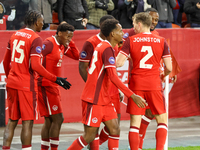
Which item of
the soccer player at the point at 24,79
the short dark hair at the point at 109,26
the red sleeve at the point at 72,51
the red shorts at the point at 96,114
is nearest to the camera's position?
the red shorts at the point at 96,114

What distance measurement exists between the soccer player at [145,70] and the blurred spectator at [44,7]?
4.07 meters

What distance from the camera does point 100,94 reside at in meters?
5.06

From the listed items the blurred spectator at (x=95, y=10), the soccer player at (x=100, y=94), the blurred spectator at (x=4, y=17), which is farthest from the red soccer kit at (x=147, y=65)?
the blurred spectator at (x=95, y=10)

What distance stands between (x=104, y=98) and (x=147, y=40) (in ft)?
3.78

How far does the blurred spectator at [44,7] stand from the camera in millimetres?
9195

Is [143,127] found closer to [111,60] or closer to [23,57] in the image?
[111,60]

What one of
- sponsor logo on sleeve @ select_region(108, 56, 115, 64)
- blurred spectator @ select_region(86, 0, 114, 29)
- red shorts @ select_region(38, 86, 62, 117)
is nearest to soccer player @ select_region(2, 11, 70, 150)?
red shorts @ select_region(38, 86, 62, 117)

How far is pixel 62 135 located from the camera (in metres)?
8.13

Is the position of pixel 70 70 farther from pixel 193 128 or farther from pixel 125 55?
pixel 125 55

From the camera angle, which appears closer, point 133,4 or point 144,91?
point 144,91

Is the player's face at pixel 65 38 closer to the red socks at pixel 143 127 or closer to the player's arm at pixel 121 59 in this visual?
the player's arm at pixel 121 59

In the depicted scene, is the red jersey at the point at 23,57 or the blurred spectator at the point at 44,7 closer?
the red jersey at the point at 23,57

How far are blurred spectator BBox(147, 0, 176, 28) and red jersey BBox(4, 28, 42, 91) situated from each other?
19.4 ft

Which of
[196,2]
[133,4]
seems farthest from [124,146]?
[196,2]
